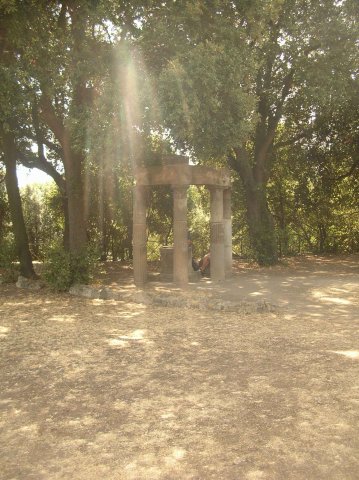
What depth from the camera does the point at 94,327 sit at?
8.28 m

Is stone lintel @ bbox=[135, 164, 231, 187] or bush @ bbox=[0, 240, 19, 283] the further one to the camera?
bush @ bbox=[0, 240, 19, 283]

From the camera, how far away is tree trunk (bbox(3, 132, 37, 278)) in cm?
1414

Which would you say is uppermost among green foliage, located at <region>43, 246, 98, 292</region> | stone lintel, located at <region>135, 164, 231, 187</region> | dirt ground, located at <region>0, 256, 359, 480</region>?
stone lintel, located at <region>135, 164, 231, 187</region>

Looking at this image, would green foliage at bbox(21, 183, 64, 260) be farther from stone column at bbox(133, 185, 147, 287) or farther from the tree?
the tree

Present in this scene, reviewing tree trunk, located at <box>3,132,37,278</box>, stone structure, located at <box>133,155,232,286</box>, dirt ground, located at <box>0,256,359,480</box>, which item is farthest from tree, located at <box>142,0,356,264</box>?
tree trunk, located at <box>3,132,37,278</box>

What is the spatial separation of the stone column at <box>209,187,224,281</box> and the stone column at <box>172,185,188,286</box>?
1.49m

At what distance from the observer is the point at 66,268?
12.1 metres

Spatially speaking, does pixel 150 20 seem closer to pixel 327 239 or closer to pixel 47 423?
pixel 47 423

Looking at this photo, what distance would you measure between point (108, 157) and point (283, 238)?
432 inches

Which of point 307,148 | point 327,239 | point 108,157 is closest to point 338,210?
point 327,239

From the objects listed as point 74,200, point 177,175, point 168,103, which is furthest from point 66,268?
point 168,103

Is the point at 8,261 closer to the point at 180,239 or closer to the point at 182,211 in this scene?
the point at 180,239

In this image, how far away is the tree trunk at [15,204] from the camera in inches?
557

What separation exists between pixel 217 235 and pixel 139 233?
7.80 ft
